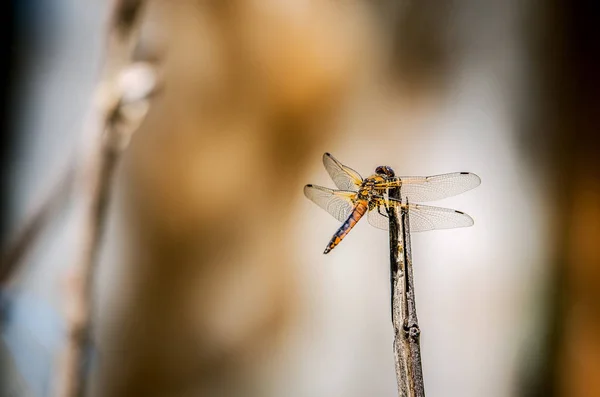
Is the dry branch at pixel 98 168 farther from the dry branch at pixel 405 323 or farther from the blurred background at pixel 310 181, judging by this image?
the blurred background at pixel 310 181

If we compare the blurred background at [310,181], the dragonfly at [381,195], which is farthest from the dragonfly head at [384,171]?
the blurred background at [310,181]

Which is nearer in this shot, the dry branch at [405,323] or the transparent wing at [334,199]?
the dry branch at [405,323]

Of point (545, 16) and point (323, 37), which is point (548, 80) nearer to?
point (545, 16)

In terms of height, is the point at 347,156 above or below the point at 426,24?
below

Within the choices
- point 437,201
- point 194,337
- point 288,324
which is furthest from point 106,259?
point 437,201

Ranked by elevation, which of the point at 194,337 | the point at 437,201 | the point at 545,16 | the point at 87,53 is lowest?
the point at 194,337

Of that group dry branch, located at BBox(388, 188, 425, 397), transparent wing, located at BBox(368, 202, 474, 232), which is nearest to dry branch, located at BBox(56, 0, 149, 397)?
dry branch, located at BBox(388, 188, 425, 397)
